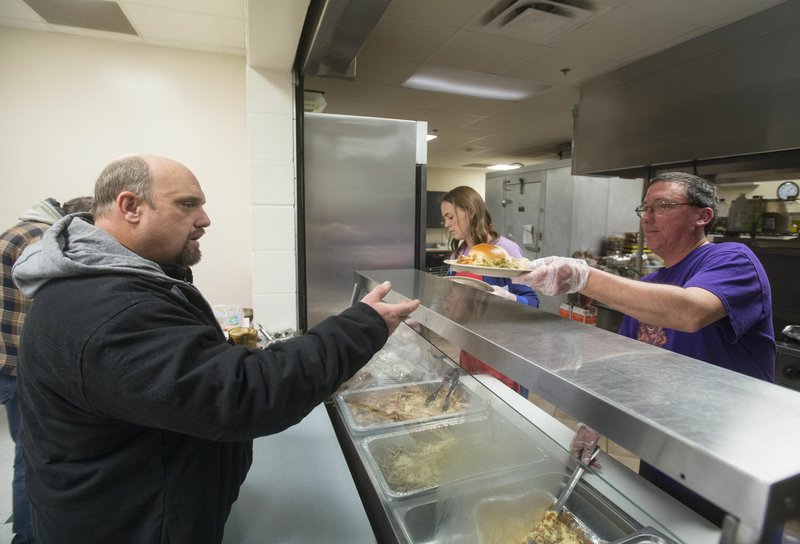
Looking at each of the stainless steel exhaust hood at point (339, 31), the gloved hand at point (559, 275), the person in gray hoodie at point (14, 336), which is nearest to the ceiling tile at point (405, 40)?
the stainless steel exhaust hood at point (339, 31)

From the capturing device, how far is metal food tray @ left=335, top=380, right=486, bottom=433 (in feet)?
5.07

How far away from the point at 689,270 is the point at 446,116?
4.77 metres

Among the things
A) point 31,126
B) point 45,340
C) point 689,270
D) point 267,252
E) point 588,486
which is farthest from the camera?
point 31,126

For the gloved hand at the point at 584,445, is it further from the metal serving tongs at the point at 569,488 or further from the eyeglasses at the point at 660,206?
the eyeglasses at the point at 660,206

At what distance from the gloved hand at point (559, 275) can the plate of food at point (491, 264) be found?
0.14 feet

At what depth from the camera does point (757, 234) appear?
10.4 feet

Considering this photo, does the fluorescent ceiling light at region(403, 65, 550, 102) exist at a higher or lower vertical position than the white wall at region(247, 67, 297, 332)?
higher

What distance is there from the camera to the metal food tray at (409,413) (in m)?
1.54

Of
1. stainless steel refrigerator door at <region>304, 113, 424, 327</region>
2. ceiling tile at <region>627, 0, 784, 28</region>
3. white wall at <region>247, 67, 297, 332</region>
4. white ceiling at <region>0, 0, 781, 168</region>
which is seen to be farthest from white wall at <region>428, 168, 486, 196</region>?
white wall at <region>247, 67, 297, 332</region>

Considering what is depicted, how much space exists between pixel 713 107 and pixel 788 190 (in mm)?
832

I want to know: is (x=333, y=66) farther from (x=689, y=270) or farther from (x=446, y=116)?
(x=446, y=116)

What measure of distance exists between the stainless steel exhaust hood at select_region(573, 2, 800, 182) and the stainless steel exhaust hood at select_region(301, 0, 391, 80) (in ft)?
9.36

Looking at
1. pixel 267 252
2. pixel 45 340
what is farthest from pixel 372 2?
pixel 267 252

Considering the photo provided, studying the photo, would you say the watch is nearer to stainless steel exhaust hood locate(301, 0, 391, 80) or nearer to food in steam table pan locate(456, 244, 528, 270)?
food in steam table pan locate(456, 244, 528, 270)
